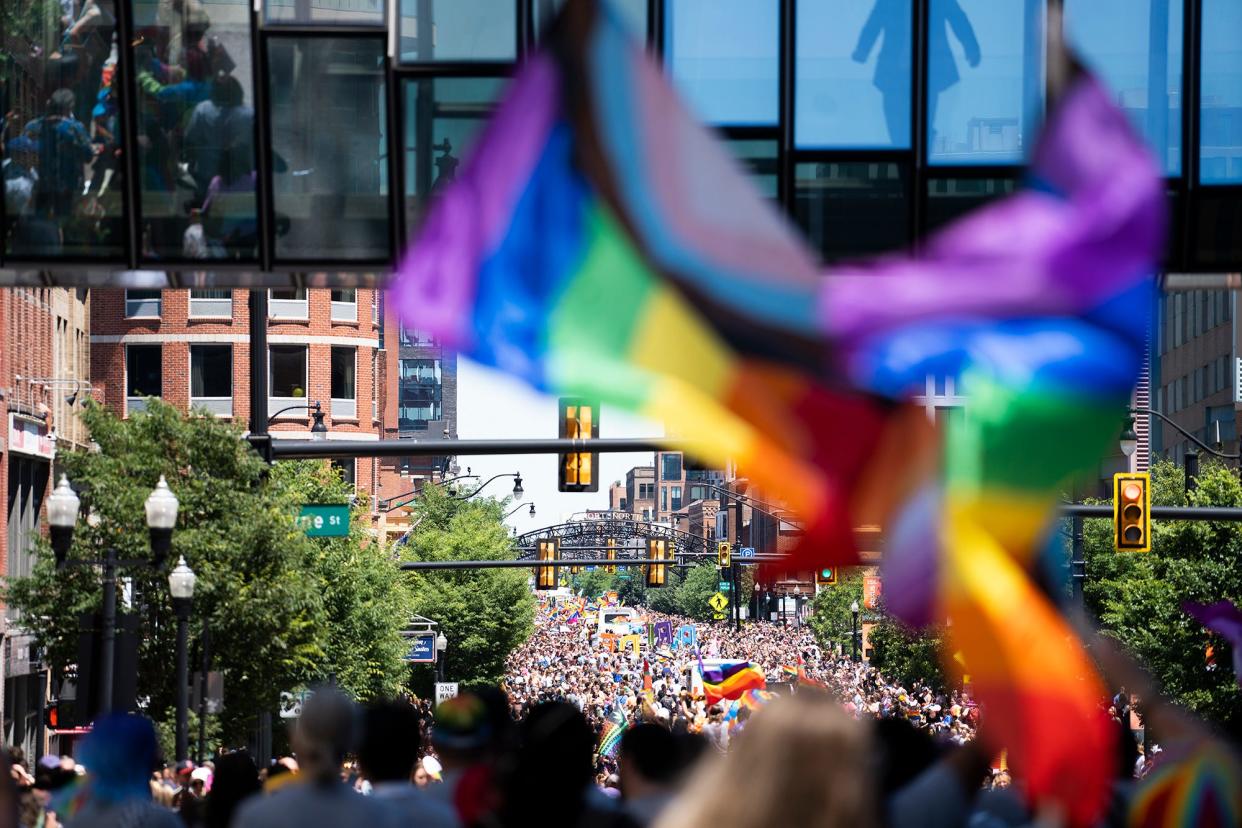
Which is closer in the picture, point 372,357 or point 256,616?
point 256,616

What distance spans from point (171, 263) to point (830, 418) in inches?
455

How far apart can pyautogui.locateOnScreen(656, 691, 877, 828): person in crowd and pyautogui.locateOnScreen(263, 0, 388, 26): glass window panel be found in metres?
13.4

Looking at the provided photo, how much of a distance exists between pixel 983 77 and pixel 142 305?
6259 cm

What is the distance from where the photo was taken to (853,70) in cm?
1655

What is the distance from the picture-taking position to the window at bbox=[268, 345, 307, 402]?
79500mm

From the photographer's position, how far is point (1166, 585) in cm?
4841

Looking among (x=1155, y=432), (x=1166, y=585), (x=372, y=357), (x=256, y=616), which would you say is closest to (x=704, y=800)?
(x=256, y=616)

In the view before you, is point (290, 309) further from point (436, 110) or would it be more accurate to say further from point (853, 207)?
point (853, 207)

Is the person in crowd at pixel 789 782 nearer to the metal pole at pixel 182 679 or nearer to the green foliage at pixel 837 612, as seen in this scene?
the metal pole at pixel 182 679

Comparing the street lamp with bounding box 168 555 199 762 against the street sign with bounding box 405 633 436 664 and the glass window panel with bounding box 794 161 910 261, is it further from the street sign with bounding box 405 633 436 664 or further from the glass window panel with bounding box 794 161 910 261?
the street sign with bounding box 405 633 436 664

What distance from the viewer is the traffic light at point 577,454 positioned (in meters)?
28.6

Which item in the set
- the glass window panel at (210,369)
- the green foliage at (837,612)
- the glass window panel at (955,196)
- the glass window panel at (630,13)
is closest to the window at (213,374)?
the glass window panel at (210,369)

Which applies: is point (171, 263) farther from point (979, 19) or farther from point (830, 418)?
point (830, 418)

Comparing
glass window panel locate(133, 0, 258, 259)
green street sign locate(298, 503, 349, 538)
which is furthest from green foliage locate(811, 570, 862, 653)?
glass window panel locate(133, 0, 258, 259)
